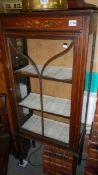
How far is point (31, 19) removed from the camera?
1076 millimetres

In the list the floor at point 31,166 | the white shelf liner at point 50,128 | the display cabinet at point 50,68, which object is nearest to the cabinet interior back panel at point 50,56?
the display cabinet at point 50,68

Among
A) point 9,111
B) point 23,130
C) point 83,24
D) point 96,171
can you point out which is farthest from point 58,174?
point 83,24

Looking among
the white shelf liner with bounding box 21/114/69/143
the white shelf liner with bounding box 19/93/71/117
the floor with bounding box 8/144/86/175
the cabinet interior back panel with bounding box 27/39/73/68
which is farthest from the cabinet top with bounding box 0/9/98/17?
the floor with bounding box 8/144/86/175

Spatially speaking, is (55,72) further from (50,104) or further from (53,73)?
(50,104)

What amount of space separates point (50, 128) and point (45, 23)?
0.98m

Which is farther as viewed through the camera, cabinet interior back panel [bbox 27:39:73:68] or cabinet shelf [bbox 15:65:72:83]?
cabinet interior back panel [bbox 27:39:73:68]

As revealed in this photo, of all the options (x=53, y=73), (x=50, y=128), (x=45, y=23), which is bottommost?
(x=50, y=128)

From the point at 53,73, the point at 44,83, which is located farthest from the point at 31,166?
the point at 53,73

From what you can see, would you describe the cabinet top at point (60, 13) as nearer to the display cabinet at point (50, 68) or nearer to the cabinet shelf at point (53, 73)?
the display cabinet at point (50, 68)

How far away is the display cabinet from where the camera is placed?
1.02 meters

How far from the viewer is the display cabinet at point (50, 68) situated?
1.02m

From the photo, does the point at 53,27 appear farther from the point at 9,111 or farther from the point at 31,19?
the point at 9,111

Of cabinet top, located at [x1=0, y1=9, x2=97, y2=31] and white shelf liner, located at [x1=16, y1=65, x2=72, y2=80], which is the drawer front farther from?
white shelf liner, located at [x1=16, y1=65, x2=72, y2=80]

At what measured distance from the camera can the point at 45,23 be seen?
3.43 feet
